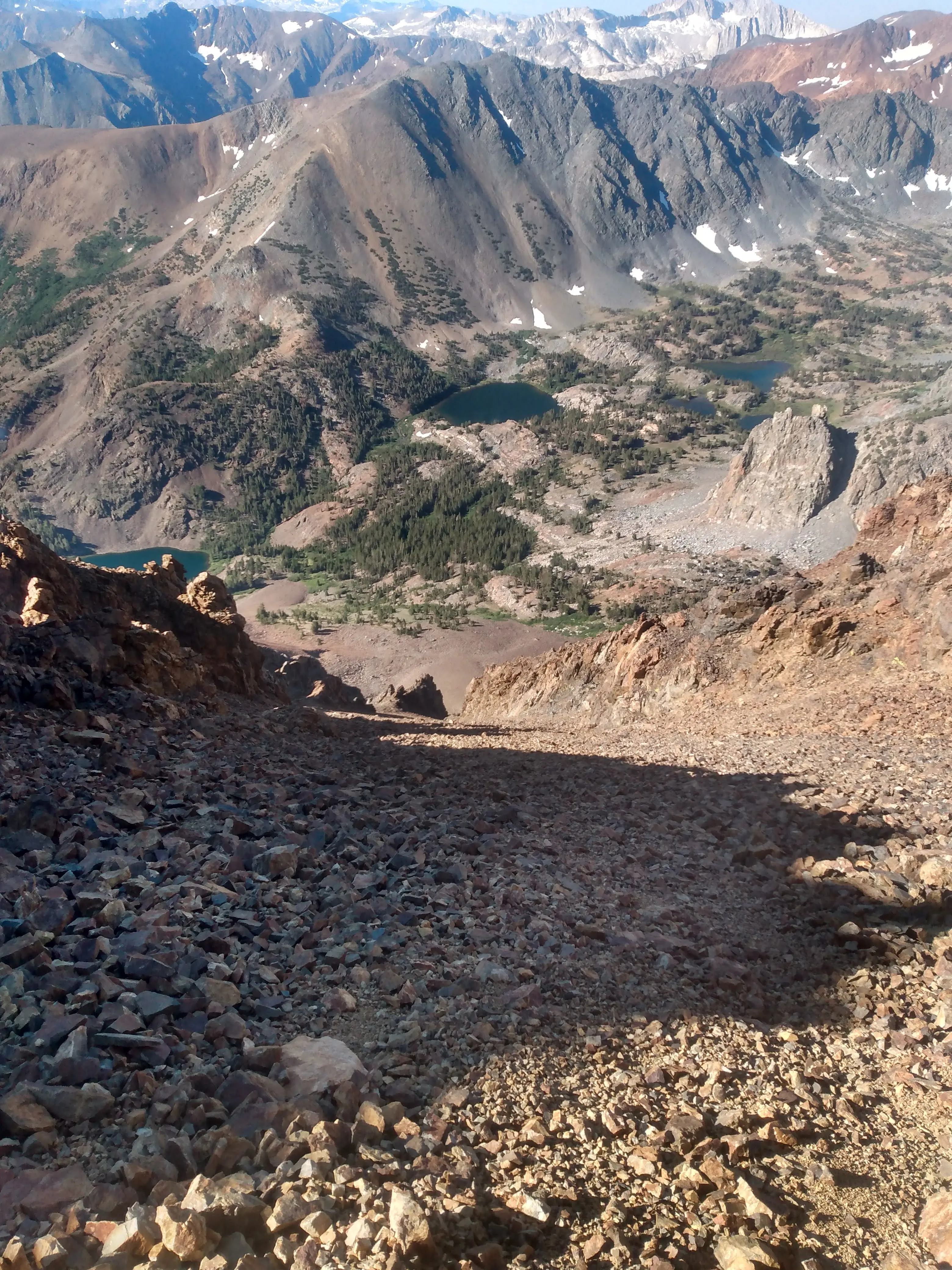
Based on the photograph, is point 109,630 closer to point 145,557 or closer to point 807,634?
point 807,634

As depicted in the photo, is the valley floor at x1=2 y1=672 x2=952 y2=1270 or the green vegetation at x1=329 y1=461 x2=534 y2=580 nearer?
the valley floor at x1=2 y1=672 x2=952 y2=1270

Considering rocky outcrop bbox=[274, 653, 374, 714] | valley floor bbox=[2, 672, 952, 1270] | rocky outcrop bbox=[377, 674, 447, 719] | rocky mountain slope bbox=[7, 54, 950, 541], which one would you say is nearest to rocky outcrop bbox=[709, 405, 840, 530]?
rocky outcrop bbox=[377, 674, 447, 719]

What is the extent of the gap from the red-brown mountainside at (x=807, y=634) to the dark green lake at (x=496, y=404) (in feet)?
267

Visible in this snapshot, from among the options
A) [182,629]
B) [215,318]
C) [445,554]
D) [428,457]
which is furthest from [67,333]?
[182,629]

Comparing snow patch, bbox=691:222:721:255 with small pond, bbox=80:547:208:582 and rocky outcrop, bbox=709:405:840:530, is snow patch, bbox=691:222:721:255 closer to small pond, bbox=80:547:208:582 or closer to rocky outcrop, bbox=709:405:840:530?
rocky outcrop, bbox=709:405:840:530

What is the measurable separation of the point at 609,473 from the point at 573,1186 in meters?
80.6

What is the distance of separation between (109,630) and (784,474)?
200 feet

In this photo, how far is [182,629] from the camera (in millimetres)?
20609

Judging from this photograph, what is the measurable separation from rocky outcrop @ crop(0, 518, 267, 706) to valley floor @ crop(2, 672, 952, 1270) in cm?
211

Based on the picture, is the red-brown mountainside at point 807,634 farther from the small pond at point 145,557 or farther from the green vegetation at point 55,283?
the green vegetation at point 55,283

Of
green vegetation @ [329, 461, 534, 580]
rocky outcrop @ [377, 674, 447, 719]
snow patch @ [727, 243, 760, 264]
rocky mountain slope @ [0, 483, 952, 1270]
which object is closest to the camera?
rocky mountain slope @ [0, 483, 952, 1270]

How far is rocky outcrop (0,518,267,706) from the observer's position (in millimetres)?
11977

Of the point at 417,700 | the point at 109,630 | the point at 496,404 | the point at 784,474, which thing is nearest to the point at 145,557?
the point at 496,404

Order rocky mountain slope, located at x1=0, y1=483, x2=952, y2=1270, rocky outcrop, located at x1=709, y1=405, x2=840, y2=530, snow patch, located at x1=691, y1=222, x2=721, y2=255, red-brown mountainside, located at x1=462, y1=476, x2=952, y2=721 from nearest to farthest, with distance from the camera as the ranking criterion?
rocky mountain slope, located at x1=0, y1=483, x2=952, y2=1270 → red-brown mountainside, located at x1=462, y1=476, x2=952, y2=721 → rocky outcrop, located at x1=709, y1=405, x2=840, y2=530 → snow patch, located at x1=691, y1=222, x2=721, y2=255
